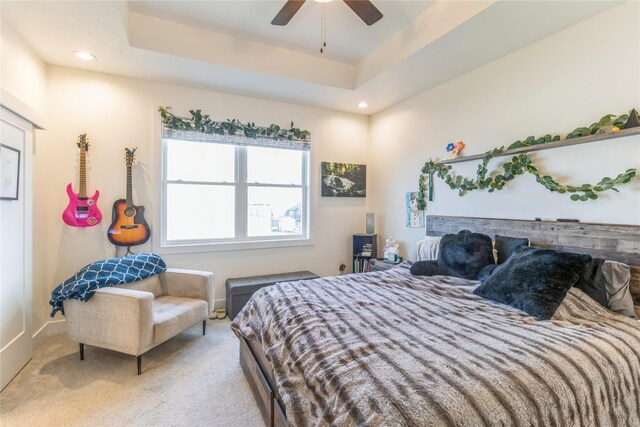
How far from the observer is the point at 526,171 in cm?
244

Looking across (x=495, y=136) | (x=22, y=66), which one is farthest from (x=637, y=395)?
(x=22, y=66)

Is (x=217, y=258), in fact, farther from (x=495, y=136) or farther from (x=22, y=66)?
(x=495, y=136)

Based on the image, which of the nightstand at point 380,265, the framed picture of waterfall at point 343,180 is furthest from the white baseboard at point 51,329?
the nightstand at point 380,265

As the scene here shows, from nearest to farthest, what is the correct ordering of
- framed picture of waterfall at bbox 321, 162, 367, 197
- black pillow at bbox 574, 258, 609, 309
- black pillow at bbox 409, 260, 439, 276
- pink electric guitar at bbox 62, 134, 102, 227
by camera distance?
black pillow at bbox 574, 258, 609, 309 < black pillow at bbox 409, 260, 439, 276 < pink electric guitar at bbox 62, 134, 102, 227 < framed picture of waterfall at bbox 321, 162, 367, 197

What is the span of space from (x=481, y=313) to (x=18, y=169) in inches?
132

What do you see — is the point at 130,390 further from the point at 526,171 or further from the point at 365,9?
the point at 526,171

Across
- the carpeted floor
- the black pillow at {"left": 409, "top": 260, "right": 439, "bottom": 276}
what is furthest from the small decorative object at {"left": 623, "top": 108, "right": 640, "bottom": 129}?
the carpeted floor

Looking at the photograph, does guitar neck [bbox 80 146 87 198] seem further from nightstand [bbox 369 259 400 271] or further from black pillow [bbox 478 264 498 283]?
black pillow [bbox 478 264 498 283]

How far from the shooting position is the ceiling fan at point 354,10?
194cm

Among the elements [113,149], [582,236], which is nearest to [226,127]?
[113,149]

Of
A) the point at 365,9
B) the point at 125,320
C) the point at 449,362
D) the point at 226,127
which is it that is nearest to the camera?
the point at 449,362

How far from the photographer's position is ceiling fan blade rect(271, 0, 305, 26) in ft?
6.40

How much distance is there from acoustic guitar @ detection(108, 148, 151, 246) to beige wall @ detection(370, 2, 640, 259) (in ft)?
10.2

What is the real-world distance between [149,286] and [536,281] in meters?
3.09
